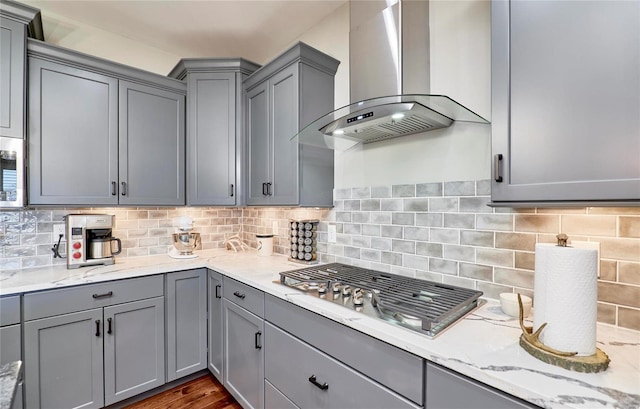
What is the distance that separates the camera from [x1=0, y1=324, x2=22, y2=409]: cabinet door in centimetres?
151

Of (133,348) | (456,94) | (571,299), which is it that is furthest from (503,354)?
(133,348)

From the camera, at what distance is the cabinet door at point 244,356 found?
65.7 inches

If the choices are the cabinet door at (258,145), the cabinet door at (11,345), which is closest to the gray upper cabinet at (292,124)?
the cabinet door at (258,145)

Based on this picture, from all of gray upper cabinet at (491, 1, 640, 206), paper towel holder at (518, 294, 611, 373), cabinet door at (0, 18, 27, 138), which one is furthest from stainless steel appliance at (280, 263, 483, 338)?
cabinet door at (0, 18, 27, 138)

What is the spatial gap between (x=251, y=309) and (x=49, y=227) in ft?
5.43

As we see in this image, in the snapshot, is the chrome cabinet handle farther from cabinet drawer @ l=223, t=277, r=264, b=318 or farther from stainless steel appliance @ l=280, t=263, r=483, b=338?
cabinet drawer @ l=223, t=277, r=264, b=318

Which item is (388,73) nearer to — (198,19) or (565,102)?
(565,102)

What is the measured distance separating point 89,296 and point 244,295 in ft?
3.06

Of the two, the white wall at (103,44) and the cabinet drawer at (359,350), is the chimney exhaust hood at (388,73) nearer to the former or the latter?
the cabinet drawer at (359,350)

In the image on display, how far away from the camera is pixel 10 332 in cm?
152

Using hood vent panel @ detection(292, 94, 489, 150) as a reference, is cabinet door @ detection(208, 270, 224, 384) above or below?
below

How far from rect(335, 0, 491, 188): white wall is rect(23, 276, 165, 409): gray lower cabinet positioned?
1.86m

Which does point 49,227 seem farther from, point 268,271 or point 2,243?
point 268,271

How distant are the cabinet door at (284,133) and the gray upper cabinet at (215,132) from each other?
0.43 meters
